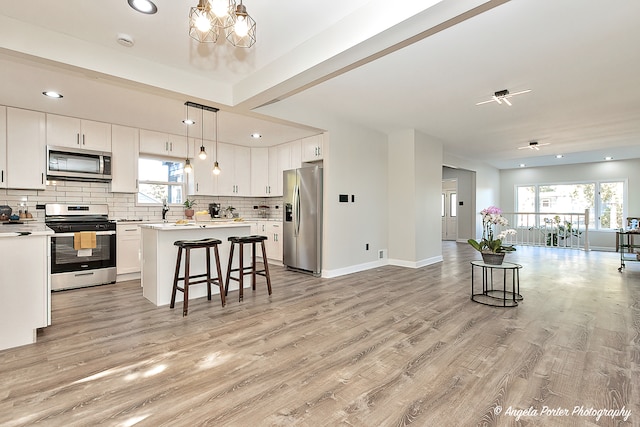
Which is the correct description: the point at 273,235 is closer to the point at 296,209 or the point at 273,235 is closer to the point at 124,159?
the point at 296,209

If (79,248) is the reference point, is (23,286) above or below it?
below

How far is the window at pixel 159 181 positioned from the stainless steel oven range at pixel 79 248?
33.6 inches

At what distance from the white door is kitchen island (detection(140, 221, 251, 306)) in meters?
8.70

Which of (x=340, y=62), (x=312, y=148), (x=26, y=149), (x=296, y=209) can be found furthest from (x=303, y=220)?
(x=26, y=149)

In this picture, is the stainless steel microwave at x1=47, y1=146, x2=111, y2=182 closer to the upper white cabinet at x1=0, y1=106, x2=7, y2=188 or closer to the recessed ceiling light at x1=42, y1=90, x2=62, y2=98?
the upper white cabinet at x1=0, y1=106, x2=7, y2=188

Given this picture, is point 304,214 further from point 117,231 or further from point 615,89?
point 615,89

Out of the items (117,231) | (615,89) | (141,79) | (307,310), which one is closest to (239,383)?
(307,310)

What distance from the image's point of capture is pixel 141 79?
10.1 feet

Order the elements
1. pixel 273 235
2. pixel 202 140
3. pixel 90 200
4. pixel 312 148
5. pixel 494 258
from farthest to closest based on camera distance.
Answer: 1. pixel 273 235
2. pixel 202 140
3. pixel 312 148
4. pixel 90 200
5. pixel 494 258

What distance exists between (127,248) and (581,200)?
40.2 feet

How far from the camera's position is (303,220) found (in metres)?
5.15

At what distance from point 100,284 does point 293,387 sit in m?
3.89

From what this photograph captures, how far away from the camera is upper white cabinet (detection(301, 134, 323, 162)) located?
5380mm

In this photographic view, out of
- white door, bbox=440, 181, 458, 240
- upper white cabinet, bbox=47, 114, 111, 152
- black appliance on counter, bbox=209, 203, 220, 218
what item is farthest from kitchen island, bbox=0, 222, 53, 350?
white door, bbox=440, 181, 458, 240
